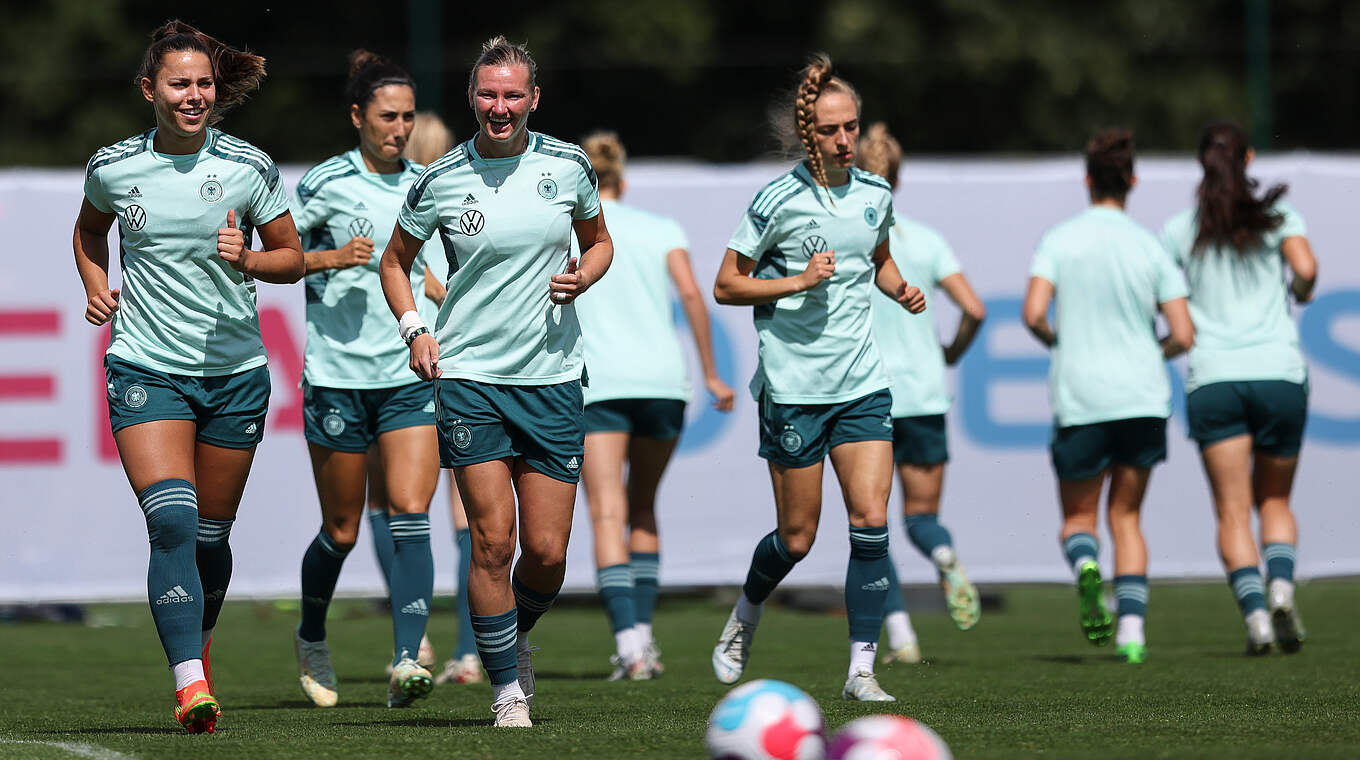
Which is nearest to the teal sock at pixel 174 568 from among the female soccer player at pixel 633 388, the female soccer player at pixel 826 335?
the female soccer player at pixel 826 335

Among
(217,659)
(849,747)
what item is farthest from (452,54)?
(849,747)

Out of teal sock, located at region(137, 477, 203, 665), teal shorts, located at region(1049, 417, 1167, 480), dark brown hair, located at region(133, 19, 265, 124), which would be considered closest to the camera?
teal sock, located at region(137, 477, 203, 665)

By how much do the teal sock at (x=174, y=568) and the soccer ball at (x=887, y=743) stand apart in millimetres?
2444

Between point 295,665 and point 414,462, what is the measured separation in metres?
2.42

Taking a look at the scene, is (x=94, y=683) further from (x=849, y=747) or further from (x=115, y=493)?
(x=849, y=747)

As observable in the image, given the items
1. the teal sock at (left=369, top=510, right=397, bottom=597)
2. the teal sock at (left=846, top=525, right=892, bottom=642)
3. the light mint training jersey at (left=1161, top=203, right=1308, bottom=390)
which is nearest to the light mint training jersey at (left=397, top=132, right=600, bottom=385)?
the teal sock at (left=846, top=525, right=892, bottom=642)

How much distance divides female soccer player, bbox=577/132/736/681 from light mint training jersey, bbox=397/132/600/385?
102 inches

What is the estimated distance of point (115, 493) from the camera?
477 inches

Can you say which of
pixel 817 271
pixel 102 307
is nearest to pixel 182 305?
pixel 102 307

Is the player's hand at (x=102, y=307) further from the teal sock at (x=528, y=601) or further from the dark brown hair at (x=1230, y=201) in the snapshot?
the dark brown hair at (x=1230, y=201)

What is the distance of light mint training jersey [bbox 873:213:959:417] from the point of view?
9344 millimetres

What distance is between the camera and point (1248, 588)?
922 centimetres

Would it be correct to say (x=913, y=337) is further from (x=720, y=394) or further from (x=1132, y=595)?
(x=1132, y=595)

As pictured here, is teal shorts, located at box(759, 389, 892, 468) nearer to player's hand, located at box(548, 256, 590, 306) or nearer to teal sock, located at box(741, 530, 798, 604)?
teal sock, located at box(741, 530, 798, 604)
